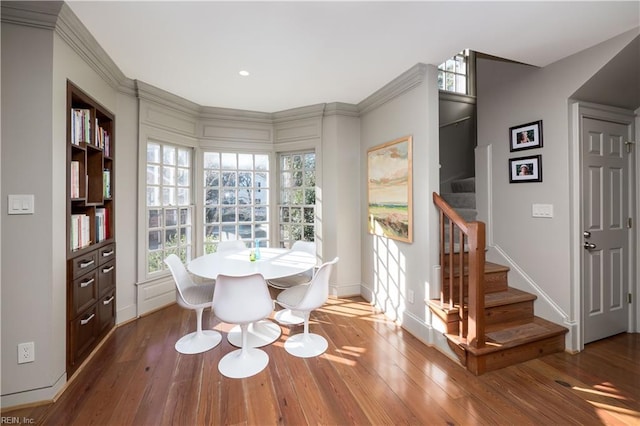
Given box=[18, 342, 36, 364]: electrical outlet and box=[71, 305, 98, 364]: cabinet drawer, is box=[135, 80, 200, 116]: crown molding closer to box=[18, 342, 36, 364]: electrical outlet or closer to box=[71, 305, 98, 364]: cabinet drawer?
box=[71, 305, 98, 364]: cabinet drawer

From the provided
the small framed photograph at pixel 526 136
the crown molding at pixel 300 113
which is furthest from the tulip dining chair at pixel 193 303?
the small framed photograph at pixel 526 136

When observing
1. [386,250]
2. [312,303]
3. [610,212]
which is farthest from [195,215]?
[610,212]

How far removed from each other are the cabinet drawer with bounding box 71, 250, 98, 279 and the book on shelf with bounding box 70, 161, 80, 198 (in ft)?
1.61

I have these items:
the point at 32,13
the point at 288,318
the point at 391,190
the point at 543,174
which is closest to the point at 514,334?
the point at 543,174

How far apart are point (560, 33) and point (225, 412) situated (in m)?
3.54

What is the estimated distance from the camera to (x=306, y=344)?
2.56 metres

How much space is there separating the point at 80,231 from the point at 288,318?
2054 mm

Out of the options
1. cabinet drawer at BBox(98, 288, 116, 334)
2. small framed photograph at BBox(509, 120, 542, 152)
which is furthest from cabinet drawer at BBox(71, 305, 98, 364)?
small framed photograph at BBox(509, 120, 542, 152)

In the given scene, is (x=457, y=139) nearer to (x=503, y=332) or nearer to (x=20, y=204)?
(x=503, y=332)

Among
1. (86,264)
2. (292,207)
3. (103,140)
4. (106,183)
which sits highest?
(103,140)

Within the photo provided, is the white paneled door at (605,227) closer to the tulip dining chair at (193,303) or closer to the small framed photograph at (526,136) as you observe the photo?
the small framed photograph at (526,136)

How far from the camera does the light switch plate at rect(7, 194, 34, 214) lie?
1820mm

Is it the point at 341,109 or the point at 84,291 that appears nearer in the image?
the point at 84,291

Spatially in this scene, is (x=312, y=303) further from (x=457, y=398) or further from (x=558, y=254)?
(x=558, y=254)
